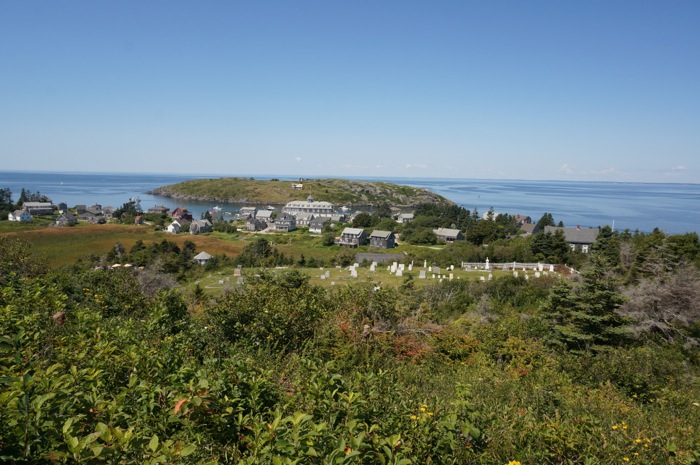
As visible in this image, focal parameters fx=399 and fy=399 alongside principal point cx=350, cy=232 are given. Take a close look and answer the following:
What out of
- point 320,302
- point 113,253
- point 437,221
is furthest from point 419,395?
point 437,221

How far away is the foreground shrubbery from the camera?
2549 mm

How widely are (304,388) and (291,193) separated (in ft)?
458

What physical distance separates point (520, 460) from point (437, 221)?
76279 millimetres

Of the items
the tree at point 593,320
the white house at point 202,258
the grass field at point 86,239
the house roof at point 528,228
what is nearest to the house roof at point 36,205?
the grass field at point 86,239

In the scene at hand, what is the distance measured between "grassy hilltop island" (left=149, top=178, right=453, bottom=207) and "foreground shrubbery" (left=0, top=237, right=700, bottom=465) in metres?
120

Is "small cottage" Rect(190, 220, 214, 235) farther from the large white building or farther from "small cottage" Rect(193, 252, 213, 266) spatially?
the large white building

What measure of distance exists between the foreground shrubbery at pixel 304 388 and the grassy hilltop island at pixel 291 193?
120152 millimetres

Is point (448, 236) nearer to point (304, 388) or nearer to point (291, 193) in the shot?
point (304, 388)

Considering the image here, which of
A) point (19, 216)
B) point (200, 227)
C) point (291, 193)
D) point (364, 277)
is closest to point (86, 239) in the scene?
point (200, 227)

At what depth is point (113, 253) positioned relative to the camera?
130 feet

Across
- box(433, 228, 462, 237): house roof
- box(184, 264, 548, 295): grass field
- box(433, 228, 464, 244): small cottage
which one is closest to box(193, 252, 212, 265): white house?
box(184, 264, 548, 295): grass field

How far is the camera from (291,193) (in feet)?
464

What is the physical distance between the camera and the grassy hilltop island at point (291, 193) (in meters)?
135

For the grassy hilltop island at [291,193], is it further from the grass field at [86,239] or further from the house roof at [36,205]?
the grass field at [86,239]
